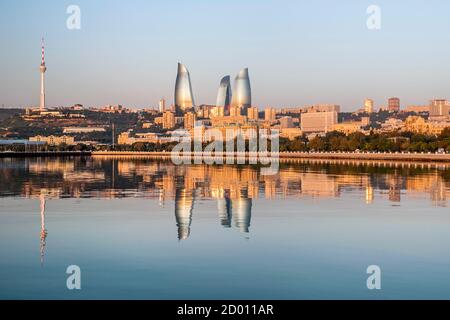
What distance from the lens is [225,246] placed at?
14.6 meters

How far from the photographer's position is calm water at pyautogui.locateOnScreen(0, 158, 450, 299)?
1118cm

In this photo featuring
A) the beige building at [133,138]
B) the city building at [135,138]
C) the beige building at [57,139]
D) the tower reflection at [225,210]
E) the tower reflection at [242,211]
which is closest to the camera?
the tower reflection at [242,211]

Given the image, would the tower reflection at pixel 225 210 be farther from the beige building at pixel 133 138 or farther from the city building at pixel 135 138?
the beige building at pixel 133 138

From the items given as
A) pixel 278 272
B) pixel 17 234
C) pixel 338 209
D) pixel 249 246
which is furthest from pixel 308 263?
pixel 338 209

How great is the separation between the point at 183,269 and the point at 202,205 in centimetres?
1025

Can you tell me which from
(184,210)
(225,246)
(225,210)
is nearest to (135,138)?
(184,210)

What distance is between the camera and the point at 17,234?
16.5 meters

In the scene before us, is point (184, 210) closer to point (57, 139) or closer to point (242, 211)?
point (242, 211)

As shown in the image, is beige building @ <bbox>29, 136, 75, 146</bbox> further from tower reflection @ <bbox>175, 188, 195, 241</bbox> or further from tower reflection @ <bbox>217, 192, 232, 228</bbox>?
tower reflection @ <bbox>217, 192, 232, 228</bbox>

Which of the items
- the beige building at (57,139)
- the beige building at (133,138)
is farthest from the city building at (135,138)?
the beige building at (57,139)

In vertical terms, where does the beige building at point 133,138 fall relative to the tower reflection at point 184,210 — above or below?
above

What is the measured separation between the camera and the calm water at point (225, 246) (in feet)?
36.7
